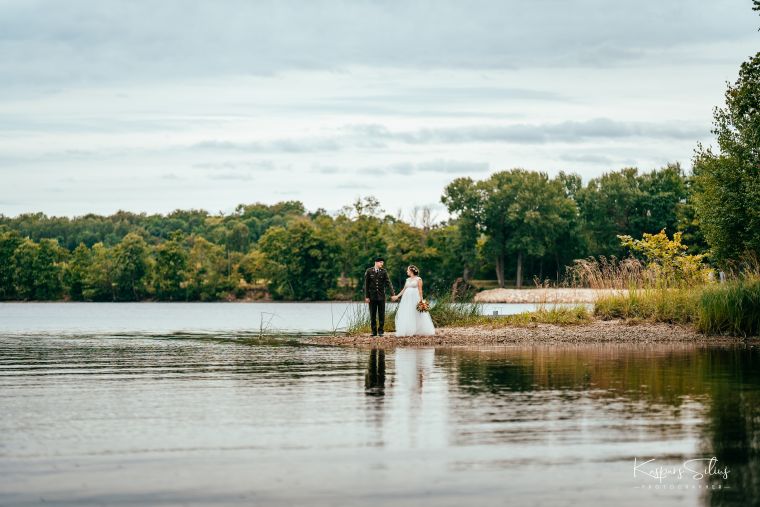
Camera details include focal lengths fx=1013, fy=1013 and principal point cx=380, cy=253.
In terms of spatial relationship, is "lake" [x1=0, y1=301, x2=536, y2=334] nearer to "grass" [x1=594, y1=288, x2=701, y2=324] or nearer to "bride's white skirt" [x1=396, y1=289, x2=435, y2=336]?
"bride's white skirt" [x1=396, y1=289, x2=435, y2=336]

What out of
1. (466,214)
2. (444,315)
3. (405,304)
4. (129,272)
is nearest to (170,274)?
(129,272)

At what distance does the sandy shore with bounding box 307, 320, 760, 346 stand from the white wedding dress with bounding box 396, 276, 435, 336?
1.20 ft

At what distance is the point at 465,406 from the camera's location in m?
13.3

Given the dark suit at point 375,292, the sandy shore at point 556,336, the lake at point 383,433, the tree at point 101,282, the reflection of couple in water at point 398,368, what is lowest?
the lake at point 383,433

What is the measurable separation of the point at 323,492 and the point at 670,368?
11951mm

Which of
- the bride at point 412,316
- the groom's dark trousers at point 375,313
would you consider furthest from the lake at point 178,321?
the bride at point 412,316

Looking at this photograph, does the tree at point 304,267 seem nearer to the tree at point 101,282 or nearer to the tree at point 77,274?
the tree at point 101,282

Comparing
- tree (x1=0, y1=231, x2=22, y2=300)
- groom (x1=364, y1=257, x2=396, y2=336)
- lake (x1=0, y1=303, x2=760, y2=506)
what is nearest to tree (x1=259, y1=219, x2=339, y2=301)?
tree (x1=0, y1=231, x2=22, y2=300)

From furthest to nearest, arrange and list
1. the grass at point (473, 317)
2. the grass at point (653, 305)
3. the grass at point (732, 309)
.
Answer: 1. the grass at point (473, 317)
2. the grass at point (653, 305)
3. the grass at point (732, 309)

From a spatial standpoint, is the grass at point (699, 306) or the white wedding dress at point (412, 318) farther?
the white wedding dress at point (412, 318)

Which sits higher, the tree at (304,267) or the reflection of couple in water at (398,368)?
the tree at (304,267)

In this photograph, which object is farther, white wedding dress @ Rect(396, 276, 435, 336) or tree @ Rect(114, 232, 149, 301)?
tree @ Rect(114, 232, 149, 301)

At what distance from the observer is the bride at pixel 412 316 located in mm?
27469

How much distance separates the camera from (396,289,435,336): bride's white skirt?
2745 centimetres
